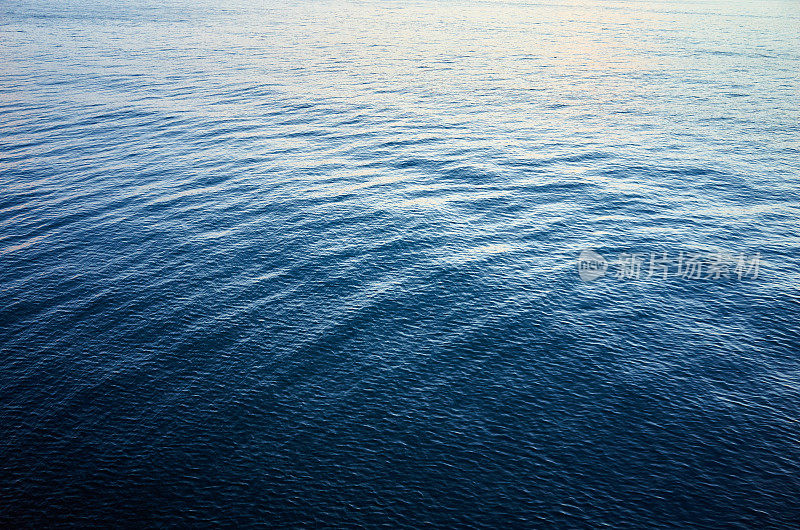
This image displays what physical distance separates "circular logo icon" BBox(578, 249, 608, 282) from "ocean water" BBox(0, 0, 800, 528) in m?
0.80

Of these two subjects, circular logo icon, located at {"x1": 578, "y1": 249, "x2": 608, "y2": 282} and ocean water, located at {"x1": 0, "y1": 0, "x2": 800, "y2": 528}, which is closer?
ocean water, located at {"x1": 0, "y1": 0, "x2": 800, "y2": 528}

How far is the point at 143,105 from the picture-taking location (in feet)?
587

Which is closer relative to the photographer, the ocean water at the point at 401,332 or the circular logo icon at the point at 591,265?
the ocean water at the point at 401,332

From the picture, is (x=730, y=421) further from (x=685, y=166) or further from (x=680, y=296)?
(x=685, y=166)

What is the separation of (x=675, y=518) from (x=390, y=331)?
39.5 metres

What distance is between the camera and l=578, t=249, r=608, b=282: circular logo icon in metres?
96.6

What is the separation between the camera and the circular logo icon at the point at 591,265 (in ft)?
317

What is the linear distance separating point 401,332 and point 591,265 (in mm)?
33312

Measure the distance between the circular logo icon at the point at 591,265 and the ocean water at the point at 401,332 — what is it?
0.80m

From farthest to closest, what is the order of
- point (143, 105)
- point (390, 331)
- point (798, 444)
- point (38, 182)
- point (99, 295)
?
1. point (143, 105)
2. point (38, 182)
3. point (99, 295)
4. point (390, 331)
5. point (798, 444)

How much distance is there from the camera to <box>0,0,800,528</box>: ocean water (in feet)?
208

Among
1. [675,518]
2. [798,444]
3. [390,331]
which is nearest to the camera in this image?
[675,518]

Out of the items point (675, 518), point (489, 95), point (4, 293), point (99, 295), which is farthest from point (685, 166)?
point (4, 293)

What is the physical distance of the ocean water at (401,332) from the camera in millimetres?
63250
